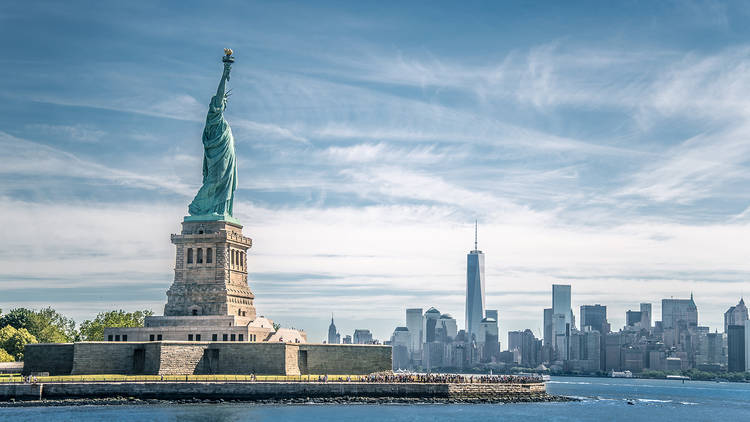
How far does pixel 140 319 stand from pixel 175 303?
87.4ft

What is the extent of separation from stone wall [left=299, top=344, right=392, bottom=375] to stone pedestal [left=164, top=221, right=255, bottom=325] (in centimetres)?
848

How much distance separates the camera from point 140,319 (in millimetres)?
135250

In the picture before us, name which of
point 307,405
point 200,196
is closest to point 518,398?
point 307,405

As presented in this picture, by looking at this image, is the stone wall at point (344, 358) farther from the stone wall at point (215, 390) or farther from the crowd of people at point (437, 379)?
the stone wall at point (215, 390)

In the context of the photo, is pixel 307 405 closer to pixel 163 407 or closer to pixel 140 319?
pixel 163 407

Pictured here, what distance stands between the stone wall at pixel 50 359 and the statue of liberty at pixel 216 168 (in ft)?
65.1

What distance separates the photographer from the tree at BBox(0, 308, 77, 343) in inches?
5394

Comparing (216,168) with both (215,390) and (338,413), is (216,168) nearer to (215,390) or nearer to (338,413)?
(215,390)

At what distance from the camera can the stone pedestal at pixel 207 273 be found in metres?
109

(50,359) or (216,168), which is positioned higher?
(216,168)

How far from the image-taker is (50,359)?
10262cm

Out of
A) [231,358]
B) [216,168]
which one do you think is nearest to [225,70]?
[216,168]

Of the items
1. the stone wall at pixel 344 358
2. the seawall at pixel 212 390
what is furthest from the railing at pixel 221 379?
the stone wall at pixel 344 358

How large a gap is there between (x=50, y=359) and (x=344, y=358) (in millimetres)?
29537
